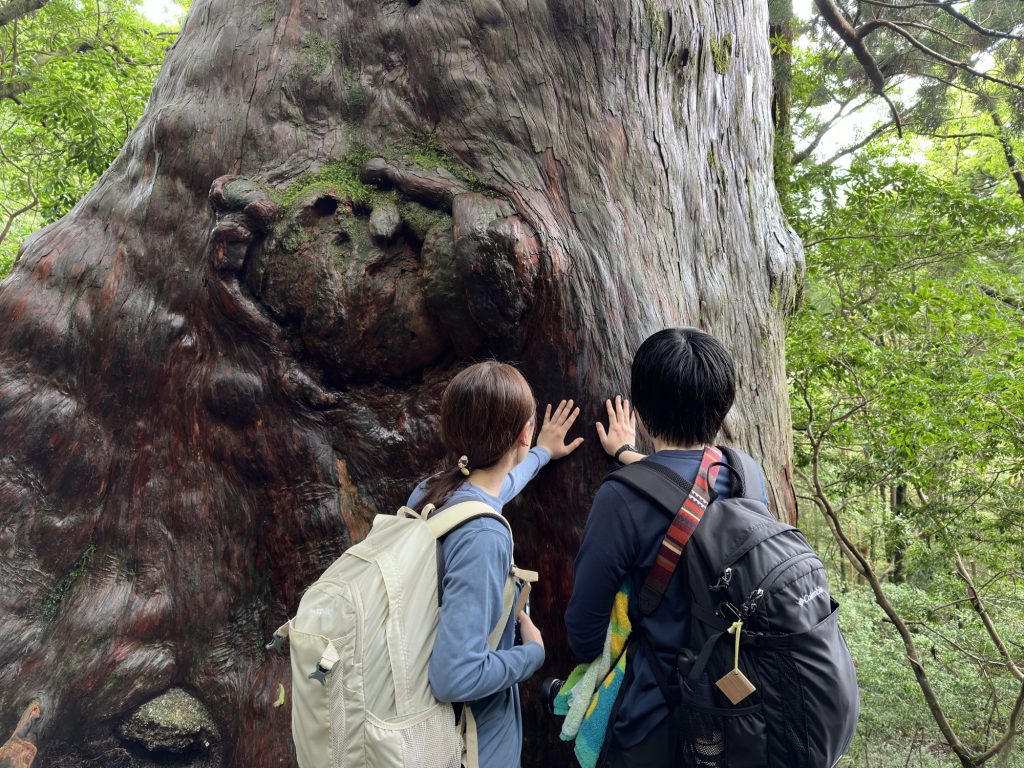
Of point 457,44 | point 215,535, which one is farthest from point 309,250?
point 215,535

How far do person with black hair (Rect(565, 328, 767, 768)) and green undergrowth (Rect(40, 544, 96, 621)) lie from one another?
7.58 feet

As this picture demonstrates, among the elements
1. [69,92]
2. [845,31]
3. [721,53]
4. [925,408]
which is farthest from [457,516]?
[845,31]

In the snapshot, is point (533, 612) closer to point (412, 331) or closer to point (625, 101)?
point (412, 331)

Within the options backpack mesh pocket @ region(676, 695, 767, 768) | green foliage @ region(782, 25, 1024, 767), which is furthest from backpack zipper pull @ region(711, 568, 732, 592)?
green foliage @ region(782, 25, 1024, 767)

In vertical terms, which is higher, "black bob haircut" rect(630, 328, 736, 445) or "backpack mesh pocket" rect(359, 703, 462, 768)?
"black bob haircut" rect(630, 328, 736, 445)

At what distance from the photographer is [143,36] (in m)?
8.31

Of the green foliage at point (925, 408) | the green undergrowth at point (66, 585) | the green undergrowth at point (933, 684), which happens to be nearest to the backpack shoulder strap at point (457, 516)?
the green undergrowth at point (66, 585)

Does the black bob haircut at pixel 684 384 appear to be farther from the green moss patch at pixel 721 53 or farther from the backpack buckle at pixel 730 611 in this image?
the green moss patch at pixel 721 53

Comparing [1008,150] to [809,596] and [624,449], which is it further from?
[809,596]

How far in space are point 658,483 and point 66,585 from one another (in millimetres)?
2679

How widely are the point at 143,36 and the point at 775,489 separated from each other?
367 inches

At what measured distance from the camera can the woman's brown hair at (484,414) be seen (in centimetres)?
164

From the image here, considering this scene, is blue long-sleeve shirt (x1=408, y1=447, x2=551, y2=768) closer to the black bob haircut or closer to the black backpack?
the black backpack

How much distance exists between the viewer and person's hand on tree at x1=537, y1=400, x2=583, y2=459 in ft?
7.60
